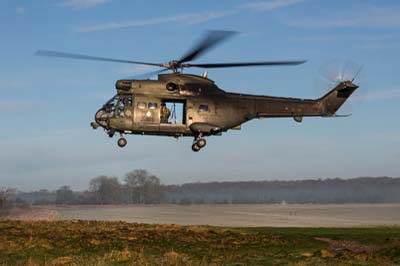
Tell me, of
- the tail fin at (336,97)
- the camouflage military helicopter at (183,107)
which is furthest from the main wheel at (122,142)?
the tail fin at (336,97)

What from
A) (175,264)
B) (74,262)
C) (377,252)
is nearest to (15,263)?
(74,262)

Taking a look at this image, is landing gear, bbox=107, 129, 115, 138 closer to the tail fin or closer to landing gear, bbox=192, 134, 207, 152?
landing gear, bbox=192, 134, 207, 152

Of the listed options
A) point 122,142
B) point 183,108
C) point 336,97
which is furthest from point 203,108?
point 336,97

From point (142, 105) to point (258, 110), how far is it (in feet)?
21.5

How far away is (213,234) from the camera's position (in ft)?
158

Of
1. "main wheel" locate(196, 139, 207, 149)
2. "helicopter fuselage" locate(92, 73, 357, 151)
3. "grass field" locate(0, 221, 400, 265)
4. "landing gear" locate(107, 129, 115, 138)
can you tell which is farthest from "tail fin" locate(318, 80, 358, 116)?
"landing gear" locate(107, 129, 115, 138)

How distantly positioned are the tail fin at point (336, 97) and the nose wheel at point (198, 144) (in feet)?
25.8

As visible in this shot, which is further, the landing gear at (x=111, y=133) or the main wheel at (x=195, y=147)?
the main wheel at (x=195, y=147)

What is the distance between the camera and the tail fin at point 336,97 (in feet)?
109

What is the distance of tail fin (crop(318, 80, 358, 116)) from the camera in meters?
33.3

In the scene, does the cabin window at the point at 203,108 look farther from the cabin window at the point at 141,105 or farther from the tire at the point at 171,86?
the cabin window at the point at 141,105

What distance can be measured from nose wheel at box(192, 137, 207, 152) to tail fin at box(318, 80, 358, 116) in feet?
25.8

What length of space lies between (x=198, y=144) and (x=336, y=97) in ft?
30.9

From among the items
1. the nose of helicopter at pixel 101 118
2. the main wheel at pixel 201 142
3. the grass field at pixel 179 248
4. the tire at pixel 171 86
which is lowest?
the grass field at pixel 179 248
